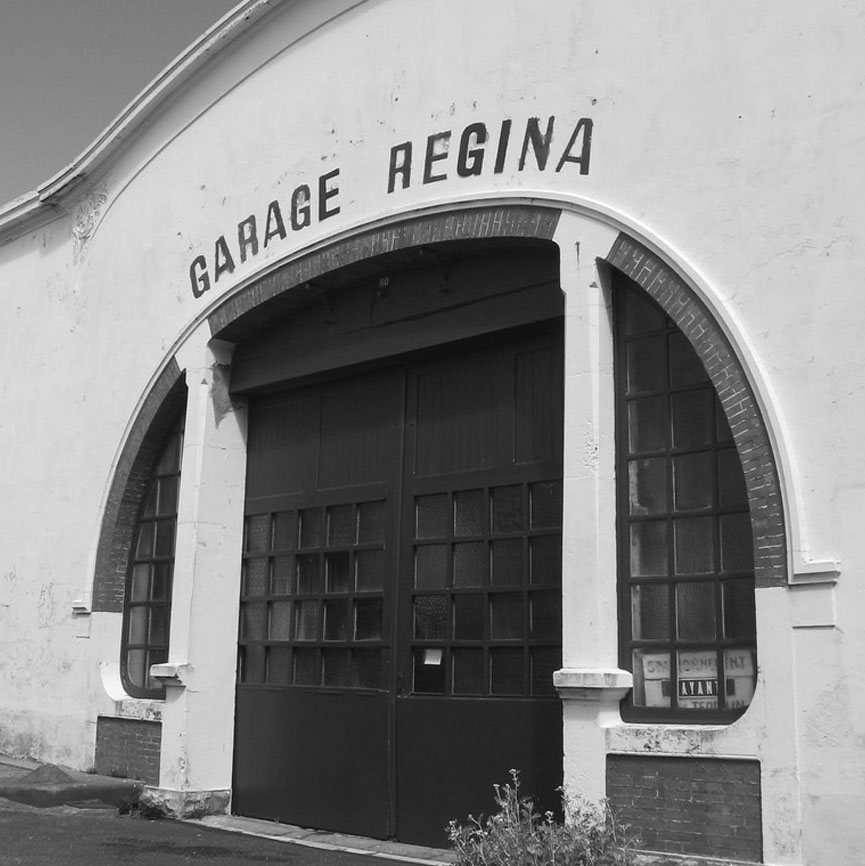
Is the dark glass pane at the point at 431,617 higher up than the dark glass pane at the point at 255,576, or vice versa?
the dark glass pane at the point at 255,576

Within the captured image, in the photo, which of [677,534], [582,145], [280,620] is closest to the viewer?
[677,534]

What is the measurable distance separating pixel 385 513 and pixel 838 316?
14.0 feet

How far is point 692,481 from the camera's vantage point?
7707mm

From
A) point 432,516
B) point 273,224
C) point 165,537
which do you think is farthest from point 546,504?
point 165,537

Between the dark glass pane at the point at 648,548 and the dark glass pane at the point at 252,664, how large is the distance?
422 cm

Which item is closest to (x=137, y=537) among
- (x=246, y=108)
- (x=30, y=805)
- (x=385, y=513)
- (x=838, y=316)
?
(x=30, y=805)

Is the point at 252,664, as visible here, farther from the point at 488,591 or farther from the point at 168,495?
the point at 488,591

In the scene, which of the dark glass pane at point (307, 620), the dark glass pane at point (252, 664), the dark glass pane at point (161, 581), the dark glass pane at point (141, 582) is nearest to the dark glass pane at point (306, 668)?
the dark glass pane at point (307, 620)

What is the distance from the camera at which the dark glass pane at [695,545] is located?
24.7 feet

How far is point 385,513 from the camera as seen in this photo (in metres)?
9.80

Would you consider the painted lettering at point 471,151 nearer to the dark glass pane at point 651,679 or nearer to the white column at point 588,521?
the white column at point 588,521

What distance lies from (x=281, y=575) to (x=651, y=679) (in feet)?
13.7

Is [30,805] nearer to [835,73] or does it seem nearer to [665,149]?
[665,149]

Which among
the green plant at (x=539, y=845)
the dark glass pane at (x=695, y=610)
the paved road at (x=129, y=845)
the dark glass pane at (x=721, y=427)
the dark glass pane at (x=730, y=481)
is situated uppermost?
the dark glass pane at (x=721, y=427)
